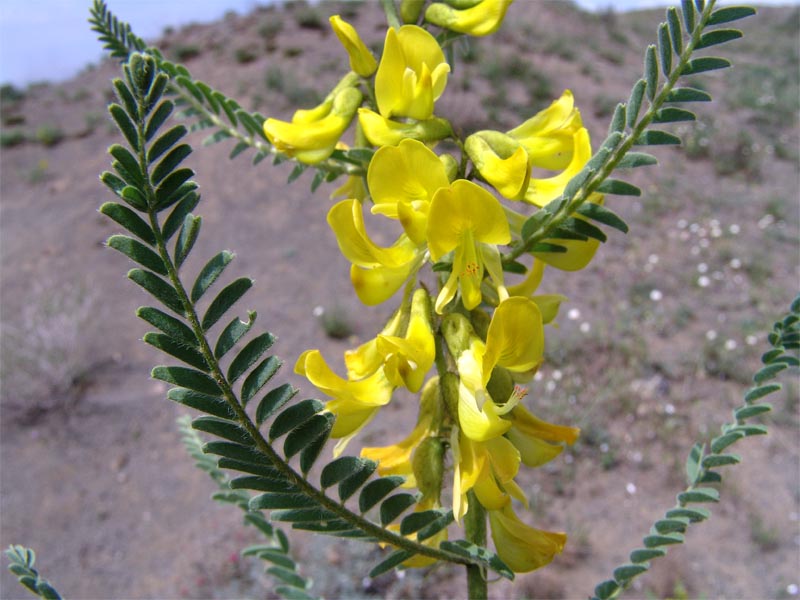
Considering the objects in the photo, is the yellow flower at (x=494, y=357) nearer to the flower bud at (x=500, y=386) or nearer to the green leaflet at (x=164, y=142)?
the flower bud at (x=500, y=386)

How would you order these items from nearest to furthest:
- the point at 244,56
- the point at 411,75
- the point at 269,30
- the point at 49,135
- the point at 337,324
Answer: the point at 411,75
the point at 337,324
the point at 49,135
the point at 244,56
the point at 269,30

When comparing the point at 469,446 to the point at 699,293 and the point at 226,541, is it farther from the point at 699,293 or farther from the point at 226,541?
the point at 699,293

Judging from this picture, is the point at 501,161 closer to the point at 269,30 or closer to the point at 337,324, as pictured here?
the point at 337,324

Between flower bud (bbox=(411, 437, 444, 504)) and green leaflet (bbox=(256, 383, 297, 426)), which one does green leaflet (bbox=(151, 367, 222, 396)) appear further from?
flower bud (bbox=(411, 437, 444, 504))

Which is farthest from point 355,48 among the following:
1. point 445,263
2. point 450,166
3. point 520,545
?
point 520,545

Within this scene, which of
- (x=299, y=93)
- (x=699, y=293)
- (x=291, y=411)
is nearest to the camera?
(x=291, y=411)

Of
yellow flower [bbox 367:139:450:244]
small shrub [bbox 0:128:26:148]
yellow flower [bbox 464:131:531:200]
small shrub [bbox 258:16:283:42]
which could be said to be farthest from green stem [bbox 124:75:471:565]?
small shrub [bbox 258:16:283:42]

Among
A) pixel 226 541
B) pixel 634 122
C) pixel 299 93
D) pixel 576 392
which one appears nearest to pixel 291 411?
pixel 634 122
